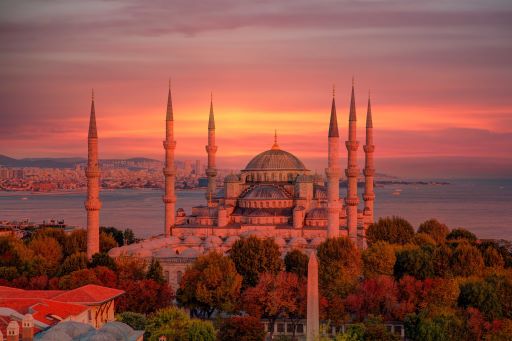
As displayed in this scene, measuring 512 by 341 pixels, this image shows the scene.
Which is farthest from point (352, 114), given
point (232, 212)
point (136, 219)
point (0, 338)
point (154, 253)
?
point (136, 219)

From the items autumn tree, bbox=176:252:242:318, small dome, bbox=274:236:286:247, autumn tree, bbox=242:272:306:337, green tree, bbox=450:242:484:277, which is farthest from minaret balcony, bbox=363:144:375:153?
autumn tree, bbox=242:272:306:337

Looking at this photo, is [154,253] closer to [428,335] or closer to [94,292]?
[94,292]

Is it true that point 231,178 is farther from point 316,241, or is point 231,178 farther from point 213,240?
point 316,241

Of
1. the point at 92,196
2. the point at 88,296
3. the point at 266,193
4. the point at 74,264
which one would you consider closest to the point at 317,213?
the point at 266,193

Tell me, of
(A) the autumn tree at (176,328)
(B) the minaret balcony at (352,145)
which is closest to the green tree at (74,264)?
(A) the autumn tree at (176,328)

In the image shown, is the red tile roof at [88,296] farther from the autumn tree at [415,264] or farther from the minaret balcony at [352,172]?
the minaret balcony at [352,172]

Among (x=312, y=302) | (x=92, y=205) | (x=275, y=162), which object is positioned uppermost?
(x=275, y=162)
